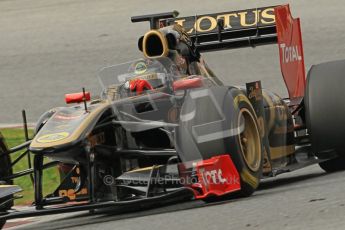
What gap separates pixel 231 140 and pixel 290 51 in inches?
91.7

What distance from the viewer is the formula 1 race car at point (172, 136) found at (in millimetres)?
7188

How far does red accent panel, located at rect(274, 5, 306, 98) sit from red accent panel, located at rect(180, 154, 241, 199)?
7.11 feet

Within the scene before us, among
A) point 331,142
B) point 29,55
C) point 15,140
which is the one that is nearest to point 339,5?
point 29,55

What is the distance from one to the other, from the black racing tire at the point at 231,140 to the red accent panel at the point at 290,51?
63.3 inches

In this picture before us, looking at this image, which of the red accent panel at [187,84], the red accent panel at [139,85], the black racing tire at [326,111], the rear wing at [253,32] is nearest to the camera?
the red accent panel at [187,84]

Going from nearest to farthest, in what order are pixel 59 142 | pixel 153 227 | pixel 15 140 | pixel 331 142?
pixel 153 227 < pixel 59 142 < pixel 331 142 < pixel 15 140

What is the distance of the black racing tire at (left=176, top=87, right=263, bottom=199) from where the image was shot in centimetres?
720

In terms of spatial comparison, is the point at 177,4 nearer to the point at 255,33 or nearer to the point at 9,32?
the point at 9,32

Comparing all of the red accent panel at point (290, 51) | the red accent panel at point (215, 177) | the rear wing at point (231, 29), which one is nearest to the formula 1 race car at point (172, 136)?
the red accent panel at point (215, 177)

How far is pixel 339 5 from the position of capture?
16.0 m

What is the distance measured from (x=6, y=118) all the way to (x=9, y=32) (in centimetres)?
420

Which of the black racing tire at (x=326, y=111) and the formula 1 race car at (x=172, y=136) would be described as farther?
the black racing tire at (x=326, y=111)

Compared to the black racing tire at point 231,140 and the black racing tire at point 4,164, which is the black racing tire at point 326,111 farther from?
the black racing tire at point 4,164

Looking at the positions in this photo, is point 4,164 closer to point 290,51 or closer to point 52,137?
point 52,137
